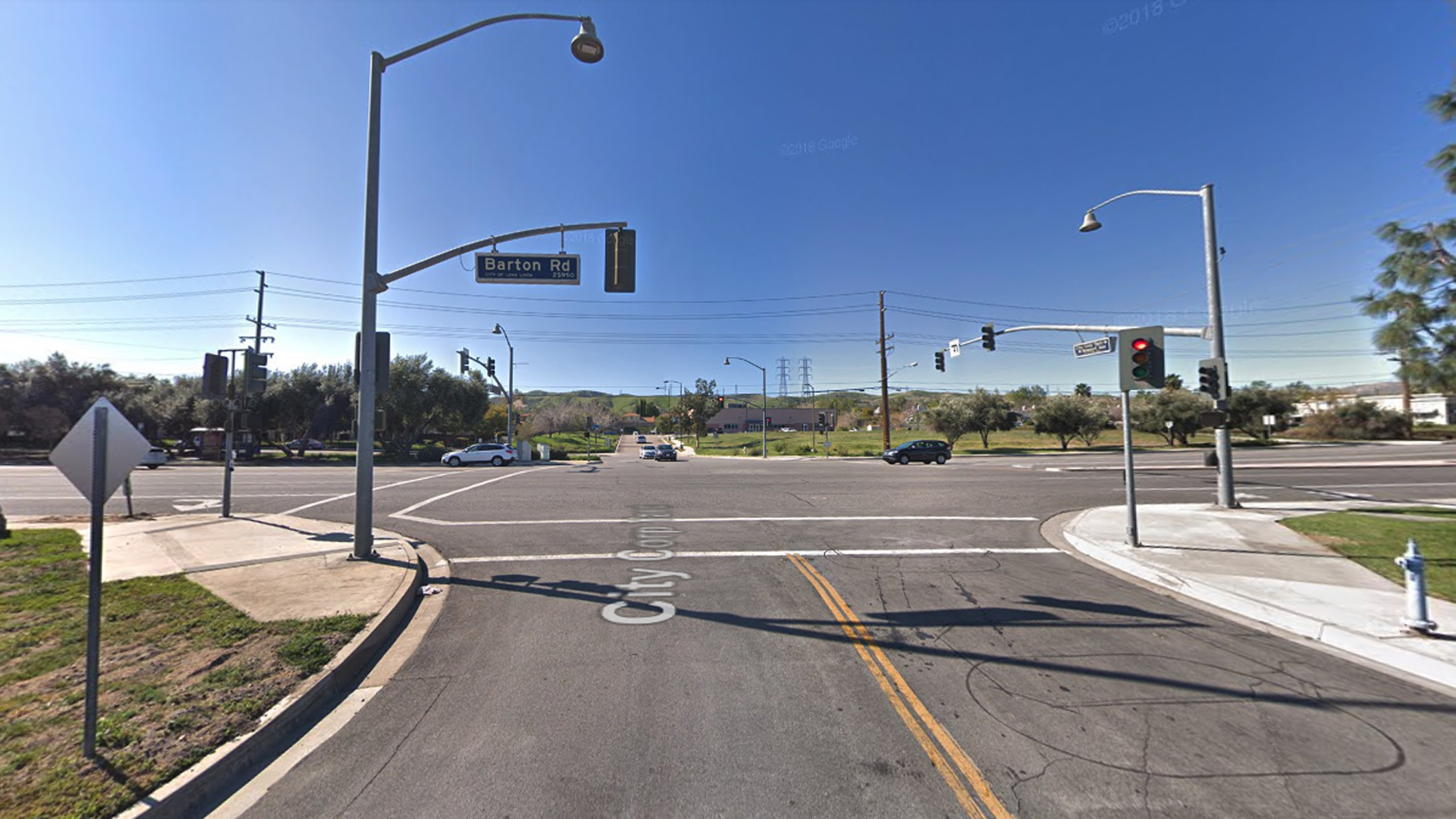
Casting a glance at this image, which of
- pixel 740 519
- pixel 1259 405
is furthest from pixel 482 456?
pixel 1259 405

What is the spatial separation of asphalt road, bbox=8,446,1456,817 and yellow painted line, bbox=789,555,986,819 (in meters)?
0.02

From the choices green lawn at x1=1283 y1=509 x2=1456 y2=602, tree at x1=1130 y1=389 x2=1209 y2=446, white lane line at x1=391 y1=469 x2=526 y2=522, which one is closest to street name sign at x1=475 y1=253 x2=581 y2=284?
white lane line at x1=391 y1=469 x2=526 y2=522

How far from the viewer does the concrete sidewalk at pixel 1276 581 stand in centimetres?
519

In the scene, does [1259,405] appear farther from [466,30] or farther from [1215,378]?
[466,30]

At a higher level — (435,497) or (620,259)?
(620,259)

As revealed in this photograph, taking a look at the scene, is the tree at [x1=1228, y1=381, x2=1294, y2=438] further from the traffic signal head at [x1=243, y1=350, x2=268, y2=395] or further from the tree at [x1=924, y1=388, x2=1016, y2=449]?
the traffic signal head at [x1=243, y1=350, x2=268, y2=395]

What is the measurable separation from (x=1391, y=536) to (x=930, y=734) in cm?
1146

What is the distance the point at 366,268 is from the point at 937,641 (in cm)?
994

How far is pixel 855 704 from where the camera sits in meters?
4.16

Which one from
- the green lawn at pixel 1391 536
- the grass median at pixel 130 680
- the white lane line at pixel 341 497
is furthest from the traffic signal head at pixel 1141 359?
the white lane line at pixel 341 497

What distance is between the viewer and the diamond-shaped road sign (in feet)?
11.6

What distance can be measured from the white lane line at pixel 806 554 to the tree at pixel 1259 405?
191 feet

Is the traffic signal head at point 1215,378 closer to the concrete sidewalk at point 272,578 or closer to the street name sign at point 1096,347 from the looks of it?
the street name sign at point 1096,347

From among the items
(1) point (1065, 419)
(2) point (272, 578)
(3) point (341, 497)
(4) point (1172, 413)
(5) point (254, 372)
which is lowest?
(3) point (341, 497)
